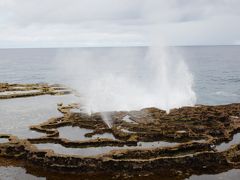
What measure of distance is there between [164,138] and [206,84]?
90.4 metres

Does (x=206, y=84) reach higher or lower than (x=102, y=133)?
higher

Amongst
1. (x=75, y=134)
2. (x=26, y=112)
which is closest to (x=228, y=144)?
(x=75, y=134)

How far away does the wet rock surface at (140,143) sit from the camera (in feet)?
147

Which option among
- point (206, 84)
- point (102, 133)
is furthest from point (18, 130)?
point (206, 84)

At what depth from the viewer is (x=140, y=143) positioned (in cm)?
5466

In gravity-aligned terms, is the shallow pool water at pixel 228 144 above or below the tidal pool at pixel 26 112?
below

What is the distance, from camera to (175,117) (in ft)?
225

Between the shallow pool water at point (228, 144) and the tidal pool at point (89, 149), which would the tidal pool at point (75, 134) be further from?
the shallow pool water at point (228, 144)

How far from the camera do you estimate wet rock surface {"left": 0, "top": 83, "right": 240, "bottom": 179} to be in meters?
44.7

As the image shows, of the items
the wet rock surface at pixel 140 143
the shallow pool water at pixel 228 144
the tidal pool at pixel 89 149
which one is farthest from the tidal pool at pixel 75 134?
the shallow pool water at pixel 228 144

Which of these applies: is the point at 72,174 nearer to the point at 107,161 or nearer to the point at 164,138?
the point at 107,161

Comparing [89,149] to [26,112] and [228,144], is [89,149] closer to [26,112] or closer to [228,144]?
[228,144]

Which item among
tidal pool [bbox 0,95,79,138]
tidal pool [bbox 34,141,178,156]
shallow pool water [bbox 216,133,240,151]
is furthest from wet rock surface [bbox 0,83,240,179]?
tidal pool [bbox 0,95,79,138]

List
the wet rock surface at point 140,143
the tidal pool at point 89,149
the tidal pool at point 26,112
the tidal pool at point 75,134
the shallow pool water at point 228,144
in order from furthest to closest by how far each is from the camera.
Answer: the tidal pool at point 26,112 < the tidal pool at point 75,134 < the shallow pool water at point 228,144 < the tidal pool at point 89,149 < the wet rock surface at point 140,143
